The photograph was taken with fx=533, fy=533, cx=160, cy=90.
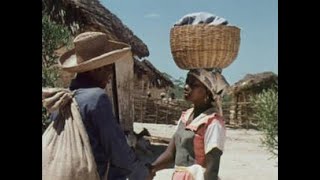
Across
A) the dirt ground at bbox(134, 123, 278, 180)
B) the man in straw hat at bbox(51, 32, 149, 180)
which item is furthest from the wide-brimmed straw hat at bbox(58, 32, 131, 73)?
the dirt ground at bbox(134, 123, 278, 180)

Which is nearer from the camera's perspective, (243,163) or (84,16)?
(243,163)

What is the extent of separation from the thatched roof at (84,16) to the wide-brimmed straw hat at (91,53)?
220 inches

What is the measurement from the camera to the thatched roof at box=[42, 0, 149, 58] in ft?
28.6

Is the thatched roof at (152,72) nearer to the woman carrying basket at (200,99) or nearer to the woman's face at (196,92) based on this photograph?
the woman carrying basket at (200,99)

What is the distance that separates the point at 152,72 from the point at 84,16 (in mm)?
5440

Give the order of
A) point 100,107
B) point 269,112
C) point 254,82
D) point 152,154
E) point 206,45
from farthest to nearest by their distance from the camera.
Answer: point 254,82
point 152,154
point 269,112
point 206,45
point 100,107

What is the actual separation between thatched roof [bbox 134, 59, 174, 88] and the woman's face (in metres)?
9.83

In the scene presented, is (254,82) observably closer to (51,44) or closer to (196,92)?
(51,44)

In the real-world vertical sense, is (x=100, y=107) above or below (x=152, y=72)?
below

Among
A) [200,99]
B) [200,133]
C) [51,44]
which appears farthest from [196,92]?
[51,44]

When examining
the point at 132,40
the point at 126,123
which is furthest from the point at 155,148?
the point at 126,123

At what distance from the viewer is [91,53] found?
289 cm
